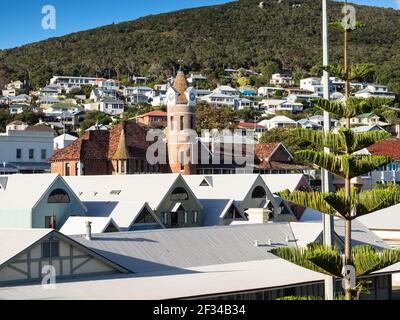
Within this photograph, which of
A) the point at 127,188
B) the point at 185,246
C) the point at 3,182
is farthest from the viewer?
the point at 127,188

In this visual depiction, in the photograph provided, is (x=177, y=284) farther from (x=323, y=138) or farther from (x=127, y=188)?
(x=127, y=188)

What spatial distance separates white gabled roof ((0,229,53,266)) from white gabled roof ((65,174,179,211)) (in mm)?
22424

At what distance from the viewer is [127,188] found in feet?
161

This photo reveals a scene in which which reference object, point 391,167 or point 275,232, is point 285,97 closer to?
point 391,167

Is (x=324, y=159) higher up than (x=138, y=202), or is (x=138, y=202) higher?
(x=324, y=159)

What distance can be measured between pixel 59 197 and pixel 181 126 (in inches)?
829

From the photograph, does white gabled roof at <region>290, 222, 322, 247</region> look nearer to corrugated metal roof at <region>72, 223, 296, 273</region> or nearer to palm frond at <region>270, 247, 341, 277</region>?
corrugated metal roof at <region>72, 223, 296, 273</region>

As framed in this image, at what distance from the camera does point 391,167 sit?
7994 cm

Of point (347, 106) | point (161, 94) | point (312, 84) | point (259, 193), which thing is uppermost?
point (312, 84)

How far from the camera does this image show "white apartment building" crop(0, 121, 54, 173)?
71438 mm

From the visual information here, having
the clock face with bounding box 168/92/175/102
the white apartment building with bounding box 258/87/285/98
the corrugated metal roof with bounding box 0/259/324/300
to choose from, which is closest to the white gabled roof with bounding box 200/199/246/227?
the clock face with bounding box 168/92/175/102

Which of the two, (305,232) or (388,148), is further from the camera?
(388,148)

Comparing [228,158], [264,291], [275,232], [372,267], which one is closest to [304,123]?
[228,158]

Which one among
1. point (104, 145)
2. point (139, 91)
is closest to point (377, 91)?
point (139, 91)
